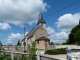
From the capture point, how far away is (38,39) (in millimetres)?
57875

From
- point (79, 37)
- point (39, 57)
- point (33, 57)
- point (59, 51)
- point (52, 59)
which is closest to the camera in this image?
point (52, 59)

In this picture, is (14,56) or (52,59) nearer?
(52,59)

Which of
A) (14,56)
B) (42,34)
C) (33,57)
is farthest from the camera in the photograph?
(42,34)

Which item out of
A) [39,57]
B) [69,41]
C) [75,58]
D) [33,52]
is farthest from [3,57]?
[69,41]

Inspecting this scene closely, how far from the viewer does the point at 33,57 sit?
8.67 metres

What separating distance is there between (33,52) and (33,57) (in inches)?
13.1

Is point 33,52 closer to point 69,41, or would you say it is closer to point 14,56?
point 14,56

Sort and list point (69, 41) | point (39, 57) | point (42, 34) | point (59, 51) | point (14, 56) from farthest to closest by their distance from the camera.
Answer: point (42, 34)
point (69, 41)
point (59, 51)
point (14, 56)
point (39, 57)

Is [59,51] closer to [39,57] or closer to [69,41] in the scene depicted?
[39,57]

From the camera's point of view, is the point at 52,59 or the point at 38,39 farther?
the point at 38,39

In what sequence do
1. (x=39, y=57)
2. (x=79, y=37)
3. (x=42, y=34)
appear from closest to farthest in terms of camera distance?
(x=39, y=57) < (x=79, y=37) < (x=42, y=34)

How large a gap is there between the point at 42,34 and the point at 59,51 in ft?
109

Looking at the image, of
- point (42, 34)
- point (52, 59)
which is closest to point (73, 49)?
point (52, 59)

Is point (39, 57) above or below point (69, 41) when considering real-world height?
below
